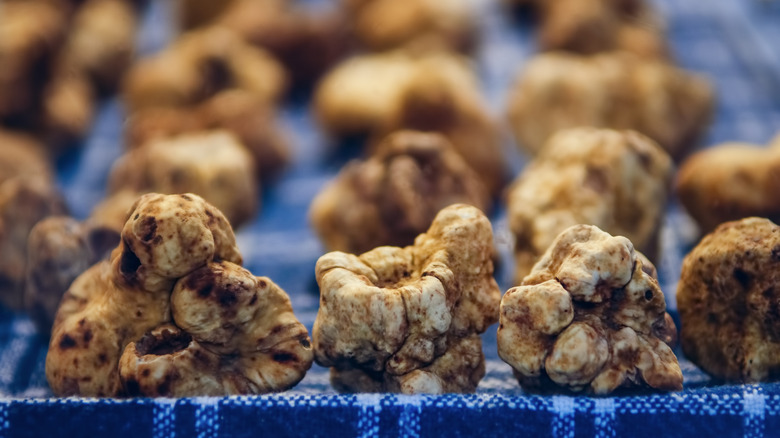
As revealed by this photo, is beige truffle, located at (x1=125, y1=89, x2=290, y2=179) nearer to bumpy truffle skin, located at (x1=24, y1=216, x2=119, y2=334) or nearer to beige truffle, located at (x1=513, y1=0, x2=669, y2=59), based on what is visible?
bumpy truffle skin, located at (x1=24, y1=216, x2=119, y2=334)

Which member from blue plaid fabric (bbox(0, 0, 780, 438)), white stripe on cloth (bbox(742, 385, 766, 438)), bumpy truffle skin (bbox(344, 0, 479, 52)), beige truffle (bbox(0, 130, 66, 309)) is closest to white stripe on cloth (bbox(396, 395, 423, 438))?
blue plaid fabric (bbox(0, 0, 780, 438))

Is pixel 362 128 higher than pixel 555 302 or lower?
higher

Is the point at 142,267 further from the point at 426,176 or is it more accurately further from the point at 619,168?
the point at 619,168

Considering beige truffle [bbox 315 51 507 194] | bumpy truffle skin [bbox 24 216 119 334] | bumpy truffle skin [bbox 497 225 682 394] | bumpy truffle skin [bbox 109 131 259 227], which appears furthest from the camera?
beige truffle [bbox 315 51 507 194]

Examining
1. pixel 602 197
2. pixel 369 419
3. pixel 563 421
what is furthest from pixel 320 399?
pixel 602 197

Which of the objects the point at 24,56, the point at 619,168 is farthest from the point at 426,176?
the point at 24,56
